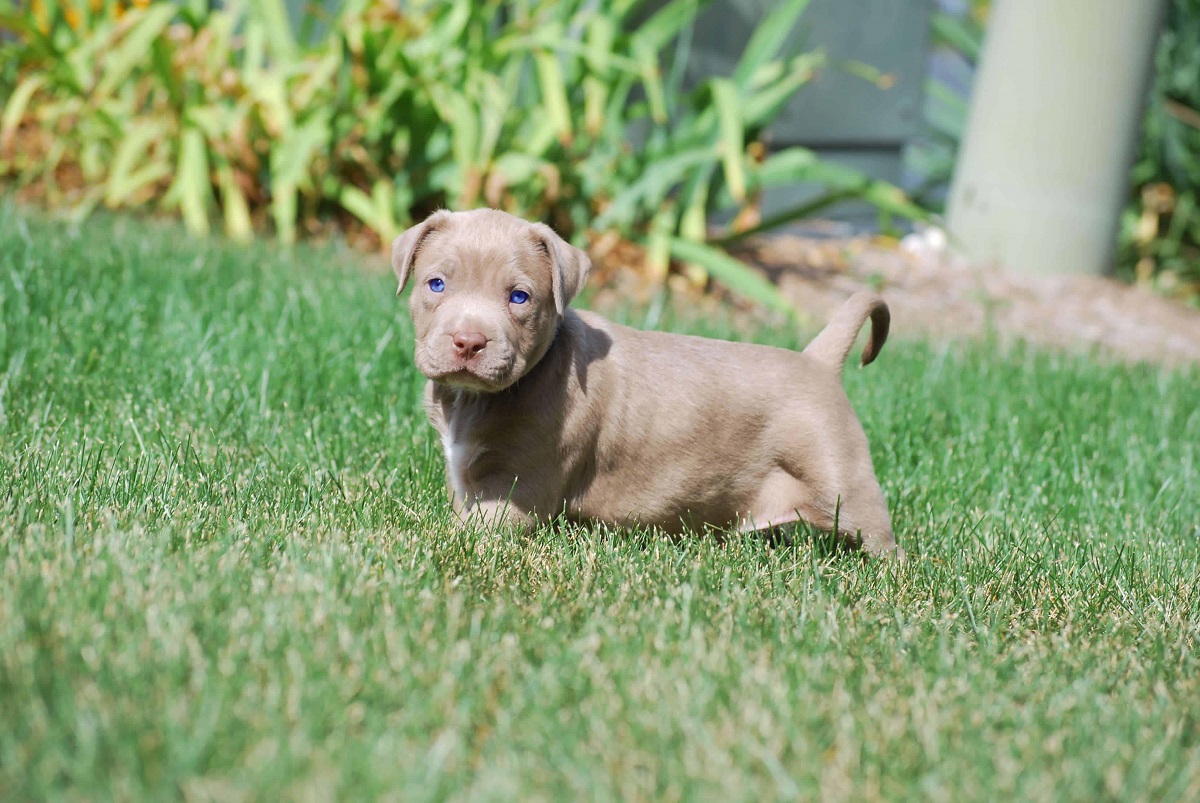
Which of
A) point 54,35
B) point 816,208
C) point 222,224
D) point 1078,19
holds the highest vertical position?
point 1078,19

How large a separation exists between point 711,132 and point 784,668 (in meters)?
5.05

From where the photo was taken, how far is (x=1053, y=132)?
7.42 meters

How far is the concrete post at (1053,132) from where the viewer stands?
287 inches

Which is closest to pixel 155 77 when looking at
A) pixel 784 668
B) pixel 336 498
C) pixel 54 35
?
pixel 54 35

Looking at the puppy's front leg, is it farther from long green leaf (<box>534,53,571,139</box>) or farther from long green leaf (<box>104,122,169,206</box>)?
long green leaf (<box>104,122,169,206</box>)

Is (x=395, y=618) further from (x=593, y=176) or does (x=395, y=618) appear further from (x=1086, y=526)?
(x=593, y=176)

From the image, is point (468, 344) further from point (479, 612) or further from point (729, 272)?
point (729, 272)

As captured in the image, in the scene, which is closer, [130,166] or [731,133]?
[731,133]

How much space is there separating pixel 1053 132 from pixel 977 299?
1.17 meters

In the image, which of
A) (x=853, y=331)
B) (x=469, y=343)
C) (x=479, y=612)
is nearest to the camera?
(x=479, y=612)

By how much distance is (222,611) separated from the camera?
2246 mm

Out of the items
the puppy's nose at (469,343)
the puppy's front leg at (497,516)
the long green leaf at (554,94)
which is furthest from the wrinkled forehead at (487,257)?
the long green leaf at (554,94)

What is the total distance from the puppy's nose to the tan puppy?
0.10 feet

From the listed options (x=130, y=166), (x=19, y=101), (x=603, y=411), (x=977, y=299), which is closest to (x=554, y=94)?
(x=130, y=166)
